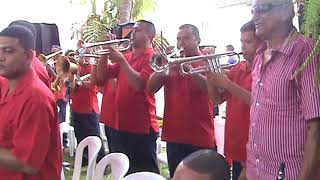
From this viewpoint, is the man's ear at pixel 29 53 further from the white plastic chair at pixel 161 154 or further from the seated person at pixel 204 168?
the white plastic chair at pixel 161 154

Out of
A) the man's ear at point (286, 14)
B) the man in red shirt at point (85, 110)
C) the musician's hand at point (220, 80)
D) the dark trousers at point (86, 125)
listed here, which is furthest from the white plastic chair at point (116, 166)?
the dark trousers at point (86, 125)

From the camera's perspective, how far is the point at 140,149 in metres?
3.79

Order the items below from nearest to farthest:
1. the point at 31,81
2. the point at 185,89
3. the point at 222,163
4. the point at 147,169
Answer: the point at 222,163 < the point at 31,81 < the point at 185,89 < the point at 147,169

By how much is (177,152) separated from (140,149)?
1.51 feet

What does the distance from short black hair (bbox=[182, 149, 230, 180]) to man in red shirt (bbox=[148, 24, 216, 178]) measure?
1.66 m

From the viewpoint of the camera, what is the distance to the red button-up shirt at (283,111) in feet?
5.49

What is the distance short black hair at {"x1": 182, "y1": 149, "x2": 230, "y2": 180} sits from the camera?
62.6 inches

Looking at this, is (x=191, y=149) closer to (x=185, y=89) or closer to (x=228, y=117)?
(x=185, y=89)

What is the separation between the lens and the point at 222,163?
162 centimetres

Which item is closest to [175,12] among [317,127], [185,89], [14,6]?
[14,6]

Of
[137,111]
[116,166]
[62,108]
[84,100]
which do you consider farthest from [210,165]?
[62,108]

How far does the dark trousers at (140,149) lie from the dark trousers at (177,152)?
0.32m

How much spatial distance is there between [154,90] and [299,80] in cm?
193

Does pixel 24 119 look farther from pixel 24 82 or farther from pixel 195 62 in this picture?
pixel 195 62
